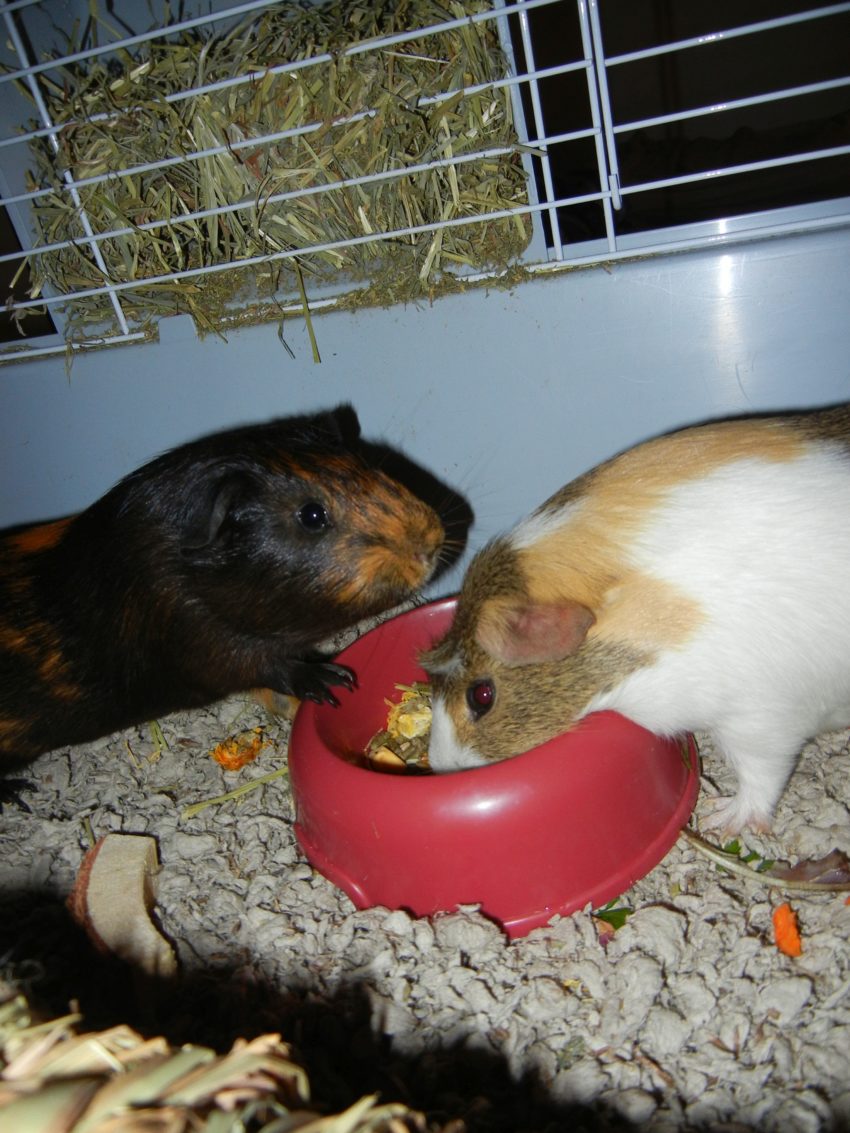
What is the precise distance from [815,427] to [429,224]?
107cm

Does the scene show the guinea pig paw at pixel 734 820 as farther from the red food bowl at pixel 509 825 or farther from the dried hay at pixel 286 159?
the dried hay at pixel 286 159

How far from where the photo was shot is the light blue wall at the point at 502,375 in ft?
7.02

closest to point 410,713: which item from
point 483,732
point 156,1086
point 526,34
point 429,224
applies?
point 483,732

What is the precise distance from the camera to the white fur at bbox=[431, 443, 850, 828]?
5.37 feet

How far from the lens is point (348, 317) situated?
242cm

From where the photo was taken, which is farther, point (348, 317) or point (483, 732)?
point (348, 317)

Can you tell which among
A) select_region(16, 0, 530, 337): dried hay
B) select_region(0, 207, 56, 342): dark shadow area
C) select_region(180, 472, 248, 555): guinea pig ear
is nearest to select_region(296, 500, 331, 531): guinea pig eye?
select_region(180, 472, 248, 555): guinea pig ear

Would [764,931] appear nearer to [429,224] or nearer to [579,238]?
[429,224]

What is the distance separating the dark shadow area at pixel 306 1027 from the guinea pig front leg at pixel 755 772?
0.71 m

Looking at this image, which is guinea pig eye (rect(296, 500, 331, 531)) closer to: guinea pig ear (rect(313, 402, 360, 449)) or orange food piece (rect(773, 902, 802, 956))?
guinea pig ear (rect(313, 402, 360, 449))

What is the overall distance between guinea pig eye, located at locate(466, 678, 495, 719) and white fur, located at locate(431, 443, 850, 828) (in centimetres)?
22

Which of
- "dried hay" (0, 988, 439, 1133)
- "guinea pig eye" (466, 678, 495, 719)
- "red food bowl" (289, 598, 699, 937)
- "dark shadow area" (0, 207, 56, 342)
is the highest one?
"dark shadow area" (0, 207, 56, 342)

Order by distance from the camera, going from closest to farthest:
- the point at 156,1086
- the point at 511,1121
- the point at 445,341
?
1. the point at 156,1086
2. the point at 511,1121
3. the point at 445,341

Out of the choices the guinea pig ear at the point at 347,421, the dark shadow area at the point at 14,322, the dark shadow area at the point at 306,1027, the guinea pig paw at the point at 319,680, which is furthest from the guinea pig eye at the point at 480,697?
the dark shadow area at the point at 14,322
